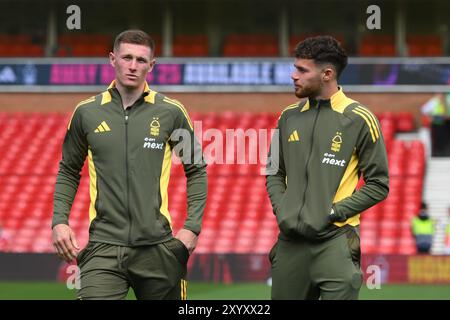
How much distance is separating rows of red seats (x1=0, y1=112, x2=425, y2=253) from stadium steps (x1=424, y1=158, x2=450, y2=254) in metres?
0.37

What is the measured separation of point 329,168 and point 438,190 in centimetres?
1760

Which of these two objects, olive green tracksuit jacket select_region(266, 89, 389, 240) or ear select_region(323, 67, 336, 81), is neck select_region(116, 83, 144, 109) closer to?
olive green tracksuit jacket select_region(266, 89, 389, 240)

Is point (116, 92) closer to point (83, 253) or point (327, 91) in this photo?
point (83, 253)

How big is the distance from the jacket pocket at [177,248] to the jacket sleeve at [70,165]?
61 cm

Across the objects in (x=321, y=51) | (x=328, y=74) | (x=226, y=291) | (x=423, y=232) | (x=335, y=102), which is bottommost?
(x=226, y=291)

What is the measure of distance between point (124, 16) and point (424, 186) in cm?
901

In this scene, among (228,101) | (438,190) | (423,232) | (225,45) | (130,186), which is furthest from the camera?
(225,45)

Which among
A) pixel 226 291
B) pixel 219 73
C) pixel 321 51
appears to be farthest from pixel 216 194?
pixel 321 51

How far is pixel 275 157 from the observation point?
19.1ft

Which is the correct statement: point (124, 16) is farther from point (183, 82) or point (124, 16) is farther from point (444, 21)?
point (444, 21)

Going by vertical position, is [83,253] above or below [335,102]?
below

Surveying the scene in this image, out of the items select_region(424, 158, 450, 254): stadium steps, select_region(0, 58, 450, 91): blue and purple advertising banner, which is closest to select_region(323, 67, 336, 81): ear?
select_region(424, 158, 450, 254): stadium steps

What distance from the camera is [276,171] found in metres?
5.82
